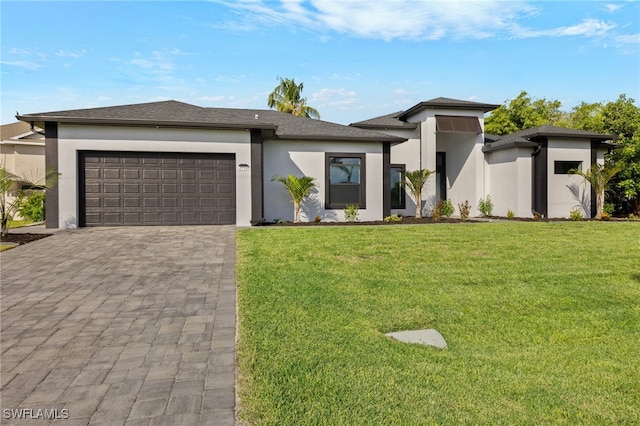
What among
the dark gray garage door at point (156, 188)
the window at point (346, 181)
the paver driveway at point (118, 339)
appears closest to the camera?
the paver driveway at point (118, 339)

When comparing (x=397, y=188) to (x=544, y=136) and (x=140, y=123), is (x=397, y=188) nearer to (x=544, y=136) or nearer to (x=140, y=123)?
(x=544, y=136)

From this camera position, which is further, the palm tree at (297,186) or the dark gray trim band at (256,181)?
the palm tree at (297,186)

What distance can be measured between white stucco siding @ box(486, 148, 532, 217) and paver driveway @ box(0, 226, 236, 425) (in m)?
13.6

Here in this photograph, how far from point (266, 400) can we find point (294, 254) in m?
4.76

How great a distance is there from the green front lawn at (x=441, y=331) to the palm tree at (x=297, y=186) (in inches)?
185

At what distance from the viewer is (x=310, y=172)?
13562mm

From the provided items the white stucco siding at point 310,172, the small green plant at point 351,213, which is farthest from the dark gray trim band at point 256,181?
the small green plant at point 351,213

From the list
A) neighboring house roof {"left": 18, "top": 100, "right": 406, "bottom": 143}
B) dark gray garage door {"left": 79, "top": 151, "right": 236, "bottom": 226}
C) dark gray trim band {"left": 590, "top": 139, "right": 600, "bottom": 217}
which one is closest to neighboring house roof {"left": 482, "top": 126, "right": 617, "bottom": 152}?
dark gray trim band {"left": 590, "top": 139, "right": 600, "bottom": 217}

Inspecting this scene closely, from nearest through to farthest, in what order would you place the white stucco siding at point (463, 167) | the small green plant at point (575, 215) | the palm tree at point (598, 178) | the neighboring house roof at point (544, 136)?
the small green plant at point (575, 215) < the palm tree at point (598, 178) < the neighboring house roof at point (544, 136) < the white stucco siding at point (463, 167)

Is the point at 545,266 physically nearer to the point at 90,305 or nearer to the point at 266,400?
the point at 266,400

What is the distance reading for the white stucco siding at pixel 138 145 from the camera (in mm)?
11062

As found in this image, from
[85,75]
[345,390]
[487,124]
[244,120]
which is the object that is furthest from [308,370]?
[487,124]

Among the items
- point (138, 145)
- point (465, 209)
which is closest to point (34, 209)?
point (138, 145)

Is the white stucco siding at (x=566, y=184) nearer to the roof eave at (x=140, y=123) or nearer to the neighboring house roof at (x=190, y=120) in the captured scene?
the neighboring house roof at (x=190, y=120)
